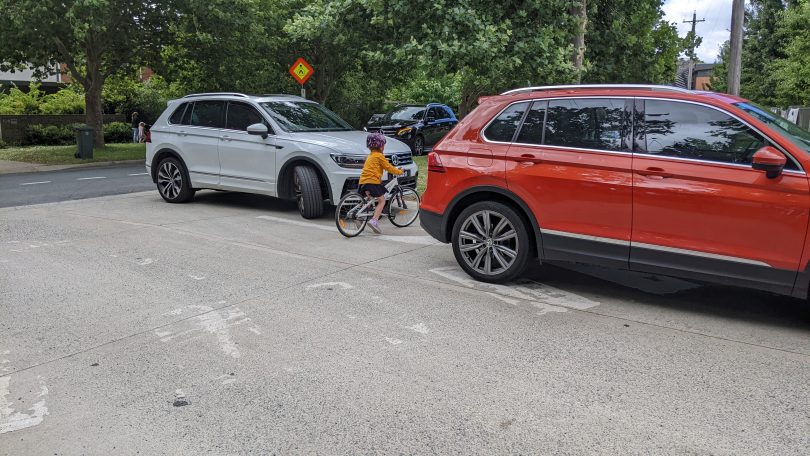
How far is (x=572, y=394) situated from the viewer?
4109mm

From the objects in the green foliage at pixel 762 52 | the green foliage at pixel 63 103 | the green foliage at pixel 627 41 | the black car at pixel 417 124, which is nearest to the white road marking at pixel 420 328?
the green foliage at pixel 627 41

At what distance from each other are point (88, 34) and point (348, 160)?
1556 centimetres

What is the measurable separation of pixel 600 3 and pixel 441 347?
1393 centimetres

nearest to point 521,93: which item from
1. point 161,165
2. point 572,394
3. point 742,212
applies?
point 742,212

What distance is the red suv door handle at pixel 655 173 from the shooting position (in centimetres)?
556

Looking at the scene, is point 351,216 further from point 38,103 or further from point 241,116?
point 38,103

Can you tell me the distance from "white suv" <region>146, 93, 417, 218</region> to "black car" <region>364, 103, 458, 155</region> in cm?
988

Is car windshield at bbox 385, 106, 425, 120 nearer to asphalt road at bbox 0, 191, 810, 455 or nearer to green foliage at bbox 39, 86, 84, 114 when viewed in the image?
asphalt road at bbox 0, 191, 810, 455

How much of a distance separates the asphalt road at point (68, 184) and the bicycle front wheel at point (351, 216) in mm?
6505

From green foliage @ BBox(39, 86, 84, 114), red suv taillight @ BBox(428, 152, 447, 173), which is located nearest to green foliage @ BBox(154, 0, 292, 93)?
green foliage @ BBox(39, 86, 84, 114)

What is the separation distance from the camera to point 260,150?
10.4 metres

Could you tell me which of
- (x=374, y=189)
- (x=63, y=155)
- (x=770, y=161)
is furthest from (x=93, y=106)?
(x=770, y=161)

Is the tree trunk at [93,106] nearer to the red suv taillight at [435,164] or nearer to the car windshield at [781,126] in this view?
the red suv taillight at [435,164]

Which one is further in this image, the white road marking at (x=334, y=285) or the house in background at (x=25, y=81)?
the house in background at (x=25, y=81)
